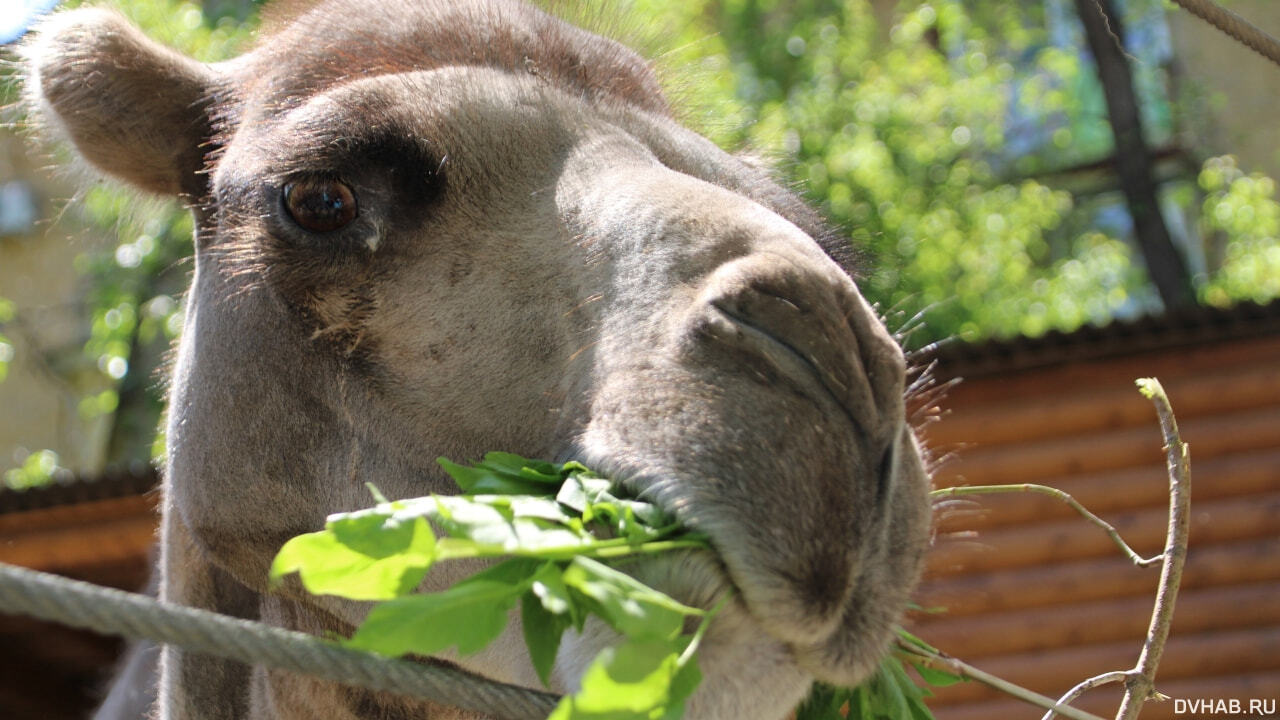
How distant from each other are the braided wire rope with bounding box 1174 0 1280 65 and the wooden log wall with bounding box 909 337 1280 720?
4.84 m

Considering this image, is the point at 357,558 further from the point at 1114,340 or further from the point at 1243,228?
the point at 1243,228

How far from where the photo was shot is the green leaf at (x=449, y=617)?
1607 millimetres

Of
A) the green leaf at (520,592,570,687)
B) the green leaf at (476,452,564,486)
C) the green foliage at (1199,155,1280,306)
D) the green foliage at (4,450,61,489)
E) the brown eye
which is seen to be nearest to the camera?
the green leaf at (520,592,570,687)

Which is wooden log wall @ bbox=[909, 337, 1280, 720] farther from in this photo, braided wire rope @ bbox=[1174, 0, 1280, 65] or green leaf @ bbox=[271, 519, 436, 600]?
green leaf @ bbox=[271, 519, 436, 600]

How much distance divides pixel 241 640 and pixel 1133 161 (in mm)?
18187

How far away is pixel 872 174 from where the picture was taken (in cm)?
1384

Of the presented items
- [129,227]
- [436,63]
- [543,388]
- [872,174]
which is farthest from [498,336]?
[872,174]

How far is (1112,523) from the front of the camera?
7414 mm

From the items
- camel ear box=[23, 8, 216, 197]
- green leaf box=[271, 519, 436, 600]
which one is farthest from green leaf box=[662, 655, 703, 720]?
camel ear box=[23, 8, 216, 197]

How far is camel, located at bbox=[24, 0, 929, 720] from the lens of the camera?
1955 millimetres

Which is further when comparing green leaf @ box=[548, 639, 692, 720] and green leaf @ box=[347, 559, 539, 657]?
green leaf @ box=[347, 559, 539, 657]

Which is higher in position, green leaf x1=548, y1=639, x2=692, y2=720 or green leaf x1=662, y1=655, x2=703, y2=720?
green leaf x1=548, y1=639, x2=692, y2=720

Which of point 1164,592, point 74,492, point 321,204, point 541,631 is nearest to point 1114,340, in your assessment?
point 1164,592

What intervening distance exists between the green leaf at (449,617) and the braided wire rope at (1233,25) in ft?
7.10
